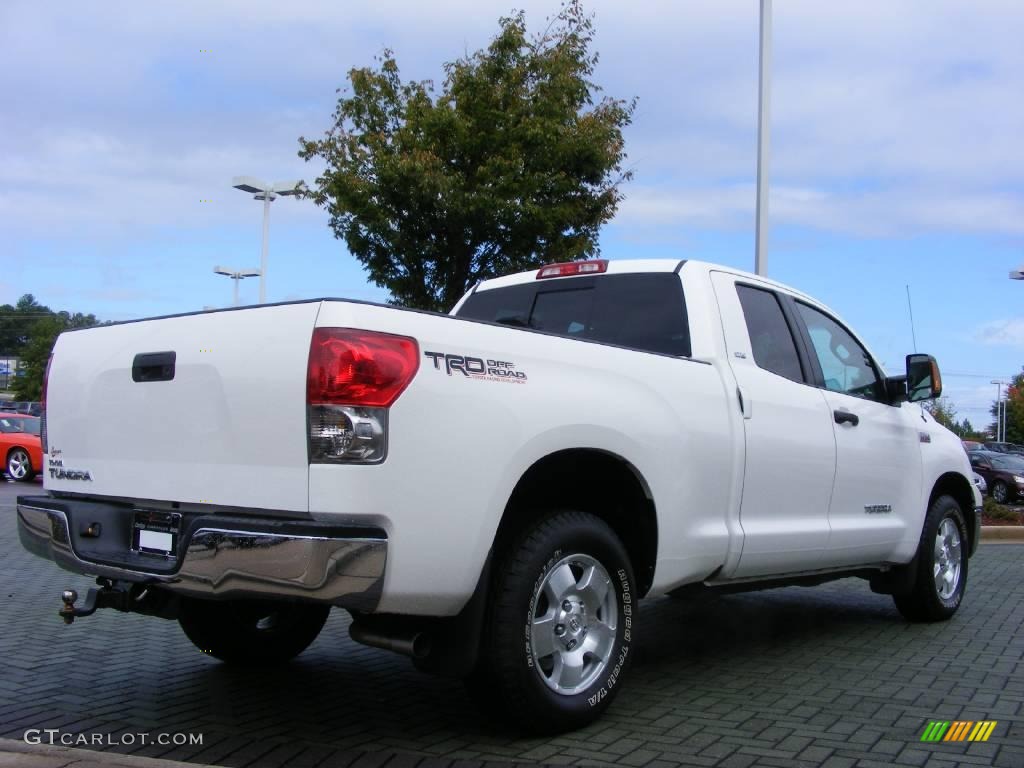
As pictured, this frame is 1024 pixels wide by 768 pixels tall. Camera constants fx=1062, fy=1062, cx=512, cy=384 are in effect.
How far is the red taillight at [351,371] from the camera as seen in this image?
11.1ft

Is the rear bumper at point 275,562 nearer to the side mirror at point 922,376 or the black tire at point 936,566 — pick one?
the side mirror at point 922,376

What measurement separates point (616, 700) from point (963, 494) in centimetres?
366

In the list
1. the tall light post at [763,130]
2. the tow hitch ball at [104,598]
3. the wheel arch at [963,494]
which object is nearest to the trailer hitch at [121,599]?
the tow hitch ball at [104,598]

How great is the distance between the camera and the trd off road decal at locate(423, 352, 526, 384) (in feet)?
11.8

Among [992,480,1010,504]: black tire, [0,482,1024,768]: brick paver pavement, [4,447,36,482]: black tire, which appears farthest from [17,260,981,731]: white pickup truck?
[992,480,1010,504]: black tire

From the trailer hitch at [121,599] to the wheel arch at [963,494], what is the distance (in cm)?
507

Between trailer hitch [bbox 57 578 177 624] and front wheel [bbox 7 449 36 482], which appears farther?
front wheel [bbox 7 449 36 482]

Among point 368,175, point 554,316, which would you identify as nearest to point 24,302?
point 368,175

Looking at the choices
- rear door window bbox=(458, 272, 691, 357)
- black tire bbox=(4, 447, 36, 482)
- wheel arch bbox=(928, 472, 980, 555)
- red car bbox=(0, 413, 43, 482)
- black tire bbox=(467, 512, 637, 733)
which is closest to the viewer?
black tire bbox=(467, 512, 637, 733)

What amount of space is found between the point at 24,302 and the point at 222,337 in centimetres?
12137

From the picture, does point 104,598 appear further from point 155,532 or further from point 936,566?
point 936,566

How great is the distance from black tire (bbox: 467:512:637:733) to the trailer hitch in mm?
1219

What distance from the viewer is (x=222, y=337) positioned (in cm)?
373

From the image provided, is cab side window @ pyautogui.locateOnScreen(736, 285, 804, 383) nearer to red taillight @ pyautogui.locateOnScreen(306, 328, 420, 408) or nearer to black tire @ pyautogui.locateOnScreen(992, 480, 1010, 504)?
red taillight @ pyautogui.locateOnScreen(306, 328, 420, 408)
